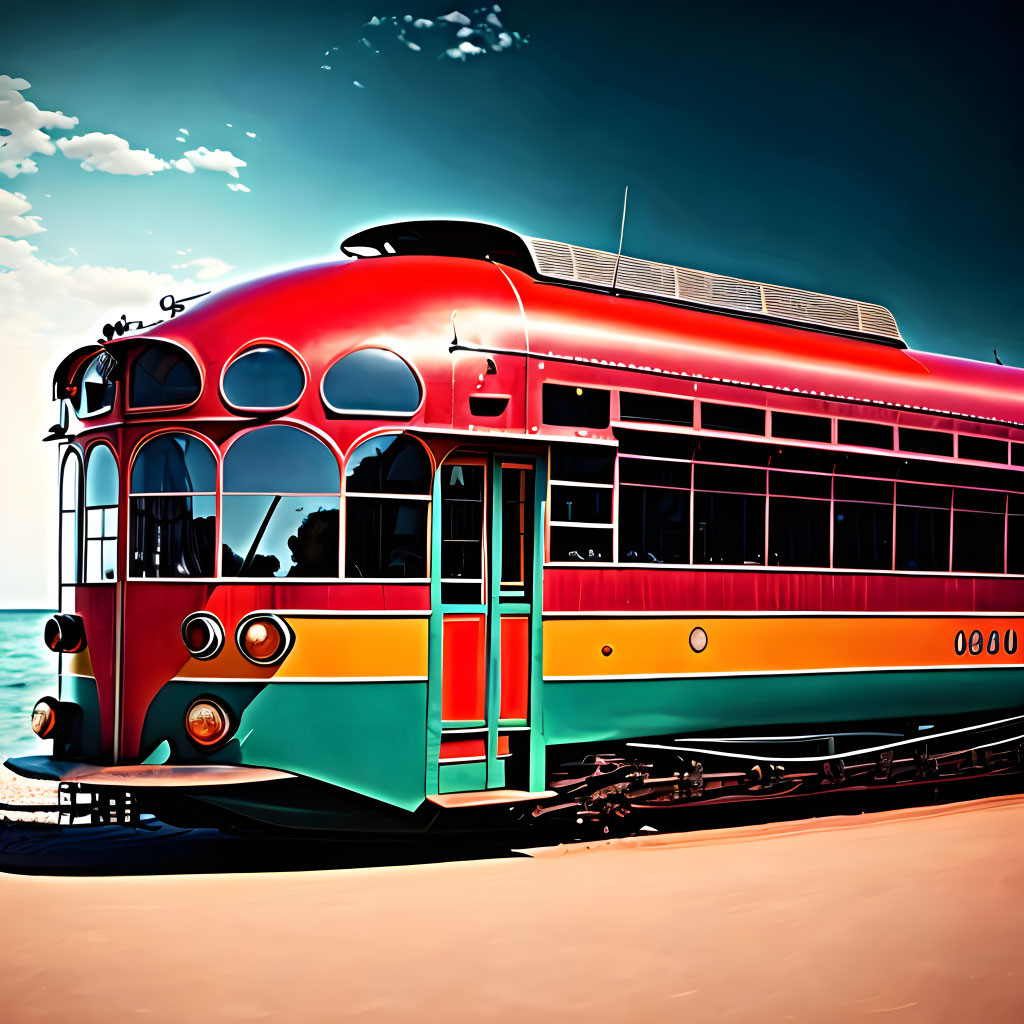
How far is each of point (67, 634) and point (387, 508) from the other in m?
2.37

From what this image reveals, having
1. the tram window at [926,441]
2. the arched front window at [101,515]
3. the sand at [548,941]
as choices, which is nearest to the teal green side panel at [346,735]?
the sand at [548,941]

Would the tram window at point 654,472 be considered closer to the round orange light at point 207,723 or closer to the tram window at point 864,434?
the tram window at point 864,434

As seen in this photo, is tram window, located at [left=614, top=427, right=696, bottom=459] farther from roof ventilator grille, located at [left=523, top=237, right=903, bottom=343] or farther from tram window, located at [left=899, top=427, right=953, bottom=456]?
tram window, located at [left=899, top=427, right=953, bottom=456]

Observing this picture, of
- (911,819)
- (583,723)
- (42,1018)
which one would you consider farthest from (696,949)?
(911,819)

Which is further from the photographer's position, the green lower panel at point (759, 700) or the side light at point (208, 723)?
the green lower panel at point (759, 700)

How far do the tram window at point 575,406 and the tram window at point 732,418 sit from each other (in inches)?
35.1

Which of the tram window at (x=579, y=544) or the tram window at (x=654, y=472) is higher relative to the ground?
the tram window at (x=654, y=472)

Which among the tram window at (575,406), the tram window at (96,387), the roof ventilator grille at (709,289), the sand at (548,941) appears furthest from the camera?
the roof ventilator grille at (709,289)

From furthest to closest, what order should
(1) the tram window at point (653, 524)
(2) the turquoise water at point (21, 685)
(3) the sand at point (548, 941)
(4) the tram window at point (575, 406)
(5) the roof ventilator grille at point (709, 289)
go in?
(2) the turquoise water at point (21, 685), (5) the roof ventilator grille at point (709, 289), (1) the tram window at point (653, 524), (4) the tram window at point (575, 406), (3) the sand at point (548, 941)

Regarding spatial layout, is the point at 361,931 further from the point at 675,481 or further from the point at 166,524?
the point at 675,481

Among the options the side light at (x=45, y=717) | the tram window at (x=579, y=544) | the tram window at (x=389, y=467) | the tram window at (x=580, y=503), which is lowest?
the side light at (x=45, y=717)

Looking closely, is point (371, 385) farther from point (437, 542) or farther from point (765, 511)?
point (765, 511)

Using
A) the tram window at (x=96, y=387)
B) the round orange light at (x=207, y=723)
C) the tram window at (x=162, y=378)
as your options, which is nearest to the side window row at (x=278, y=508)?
the tram window at (x=162, y=378)

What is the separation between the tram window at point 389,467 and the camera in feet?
23.4
